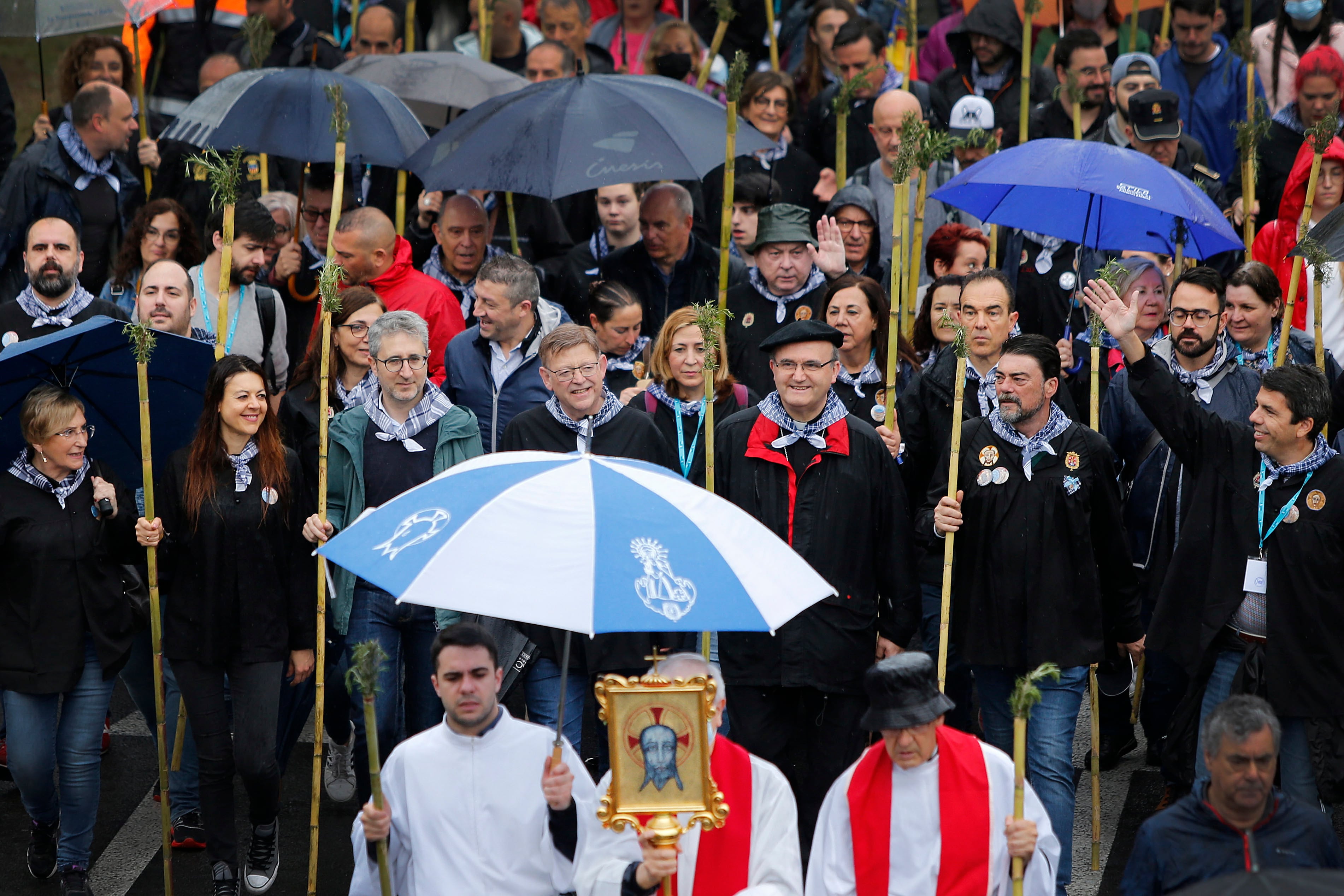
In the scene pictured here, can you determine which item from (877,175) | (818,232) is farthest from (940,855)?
(877,175)

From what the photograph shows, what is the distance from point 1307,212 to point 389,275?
4455 mm

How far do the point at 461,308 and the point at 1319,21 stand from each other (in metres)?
5.98

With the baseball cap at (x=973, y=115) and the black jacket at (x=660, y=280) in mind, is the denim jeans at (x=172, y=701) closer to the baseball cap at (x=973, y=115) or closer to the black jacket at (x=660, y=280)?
the black jacket at (x=660, y=280)

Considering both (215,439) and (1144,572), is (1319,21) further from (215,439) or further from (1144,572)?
(215,439)

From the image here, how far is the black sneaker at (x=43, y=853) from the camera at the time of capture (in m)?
6.82

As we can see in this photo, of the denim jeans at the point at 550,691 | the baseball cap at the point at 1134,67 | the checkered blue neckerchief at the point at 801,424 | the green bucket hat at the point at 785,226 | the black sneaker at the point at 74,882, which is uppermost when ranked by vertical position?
the baseball cap at the point at 1134,67

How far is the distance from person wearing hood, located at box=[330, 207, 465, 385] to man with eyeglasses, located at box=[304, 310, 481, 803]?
144cm

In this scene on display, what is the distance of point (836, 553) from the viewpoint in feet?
20.8

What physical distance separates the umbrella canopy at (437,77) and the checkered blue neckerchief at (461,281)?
120 centimetres

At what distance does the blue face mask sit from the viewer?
10523 mm

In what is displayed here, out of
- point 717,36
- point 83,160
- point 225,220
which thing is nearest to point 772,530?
point 225,220

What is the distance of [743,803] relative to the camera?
5.38 m

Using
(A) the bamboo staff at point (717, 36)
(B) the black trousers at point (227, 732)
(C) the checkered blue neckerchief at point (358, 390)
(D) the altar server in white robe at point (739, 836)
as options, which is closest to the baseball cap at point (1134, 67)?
(A) the bamboo staff at point (717, 36)

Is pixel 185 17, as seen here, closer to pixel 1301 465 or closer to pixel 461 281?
pixel 461 281
